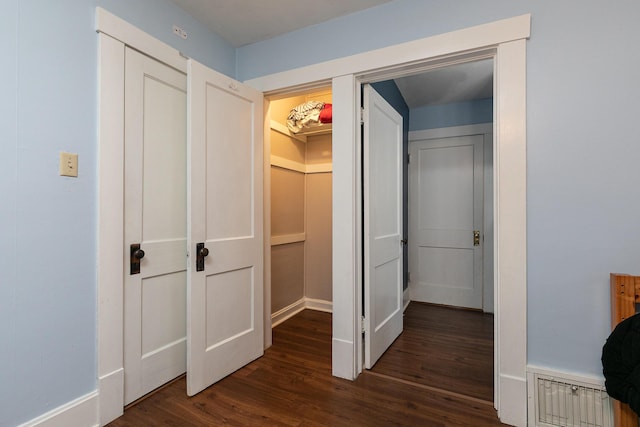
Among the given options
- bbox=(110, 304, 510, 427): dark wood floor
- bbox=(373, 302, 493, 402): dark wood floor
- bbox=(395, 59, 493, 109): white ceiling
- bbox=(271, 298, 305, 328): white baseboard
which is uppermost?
bbox=(395, 59, 493, 109): white ceiling

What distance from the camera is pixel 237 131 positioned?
2.15 metres

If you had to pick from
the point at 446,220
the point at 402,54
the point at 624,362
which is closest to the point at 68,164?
the point at 402,54

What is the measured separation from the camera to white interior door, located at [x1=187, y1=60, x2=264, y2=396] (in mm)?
1829

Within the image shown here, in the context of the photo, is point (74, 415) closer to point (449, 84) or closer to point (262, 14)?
point (262, 14)

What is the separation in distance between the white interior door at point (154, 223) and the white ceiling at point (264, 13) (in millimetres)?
492

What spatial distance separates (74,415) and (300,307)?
2.24 metres

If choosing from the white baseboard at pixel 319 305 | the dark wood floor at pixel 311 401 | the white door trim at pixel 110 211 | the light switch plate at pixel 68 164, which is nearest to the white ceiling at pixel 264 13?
the white door trim at pixel 110 211

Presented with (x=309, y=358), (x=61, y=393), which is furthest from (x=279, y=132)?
(x=61, y=393)

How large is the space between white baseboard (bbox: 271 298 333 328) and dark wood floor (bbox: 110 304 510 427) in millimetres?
849

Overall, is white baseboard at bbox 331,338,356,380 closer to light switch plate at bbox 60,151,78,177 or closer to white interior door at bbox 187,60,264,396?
white interior door at bbox 187,60,264,396

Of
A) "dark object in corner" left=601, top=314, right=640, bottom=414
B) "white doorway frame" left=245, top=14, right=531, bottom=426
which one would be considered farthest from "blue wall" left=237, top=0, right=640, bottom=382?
"dark object in corner" left=601, top=314, right=640, bottom=414

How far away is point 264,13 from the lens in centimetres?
204

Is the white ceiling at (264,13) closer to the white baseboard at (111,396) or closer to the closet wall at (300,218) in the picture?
the closet wall at (300,218)

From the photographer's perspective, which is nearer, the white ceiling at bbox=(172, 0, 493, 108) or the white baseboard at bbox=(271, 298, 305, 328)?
the white ceiling at bbox=(172, 0, 493, 108)
